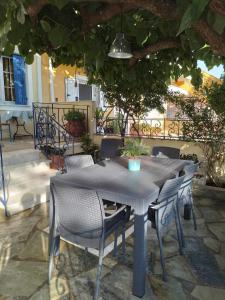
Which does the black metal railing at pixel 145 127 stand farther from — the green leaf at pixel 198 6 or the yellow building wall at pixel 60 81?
the green leaf at pixel 198 6

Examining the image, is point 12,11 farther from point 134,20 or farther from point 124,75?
point 124,75

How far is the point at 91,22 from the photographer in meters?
1.61

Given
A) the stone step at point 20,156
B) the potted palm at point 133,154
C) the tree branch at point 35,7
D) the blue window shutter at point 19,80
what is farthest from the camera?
the blue window shutter at point 19,80

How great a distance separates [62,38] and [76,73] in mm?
8258

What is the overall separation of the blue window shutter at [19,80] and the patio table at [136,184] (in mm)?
5155

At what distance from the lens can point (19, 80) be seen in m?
7.63

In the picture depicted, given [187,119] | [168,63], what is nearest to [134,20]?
[168,63]

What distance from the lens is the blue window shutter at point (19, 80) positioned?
7.53 metres

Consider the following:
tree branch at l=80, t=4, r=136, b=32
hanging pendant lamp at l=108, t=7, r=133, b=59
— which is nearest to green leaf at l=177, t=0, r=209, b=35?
tree branch at l=80, t=4, r=136, b=32

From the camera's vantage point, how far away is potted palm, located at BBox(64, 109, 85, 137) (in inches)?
293

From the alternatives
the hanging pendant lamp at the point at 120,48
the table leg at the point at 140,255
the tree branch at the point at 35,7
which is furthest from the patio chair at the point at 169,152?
the tree branch at the point at 35,7

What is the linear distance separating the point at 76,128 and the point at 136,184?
17.1ft

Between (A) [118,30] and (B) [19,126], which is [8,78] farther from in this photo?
(A) [118,30]

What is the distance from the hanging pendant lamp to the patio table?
1.22 metres
